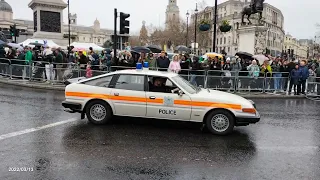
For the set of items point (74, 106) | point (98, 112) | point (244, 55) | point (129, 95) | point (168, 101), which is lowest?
point (98, 112)

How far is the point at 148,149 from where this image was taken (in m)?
6.84

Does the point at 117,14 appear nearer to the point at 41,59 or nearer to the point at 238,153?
the point at 41,59

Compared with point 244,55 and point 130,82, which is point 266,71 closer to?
point 244,55

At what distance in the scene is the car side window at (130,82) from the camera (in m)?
8.65

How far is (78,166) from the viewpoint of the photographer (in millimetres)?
5730

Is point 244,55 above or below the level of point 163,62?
above

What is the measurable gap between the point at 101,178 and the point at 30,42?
27.9 meters

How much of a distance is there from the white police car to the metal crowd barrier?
717 cm

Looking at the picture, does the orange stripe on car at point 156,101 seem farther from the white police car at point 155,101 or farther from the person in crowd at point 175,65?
the person in crowd at point 175,65

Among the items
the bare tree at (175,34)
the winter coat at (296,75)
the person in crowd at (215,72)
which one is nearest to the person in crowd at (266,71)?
the winter coat at (296,75)

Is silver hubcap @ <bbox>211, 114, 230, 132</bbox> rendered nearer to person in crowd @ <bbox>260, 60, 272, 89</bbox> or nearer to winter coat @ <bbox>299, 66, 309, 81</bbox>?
person in crowd @ <bbox>260, 60, 272, 89</bbox>

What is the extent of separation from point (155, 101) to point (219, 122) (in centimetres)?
169

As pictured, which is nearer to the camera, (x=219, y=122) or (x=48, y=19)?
(x=219, y=122)

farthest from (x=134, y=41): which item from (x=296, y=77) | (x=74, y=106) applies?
(x=74, y=106)
